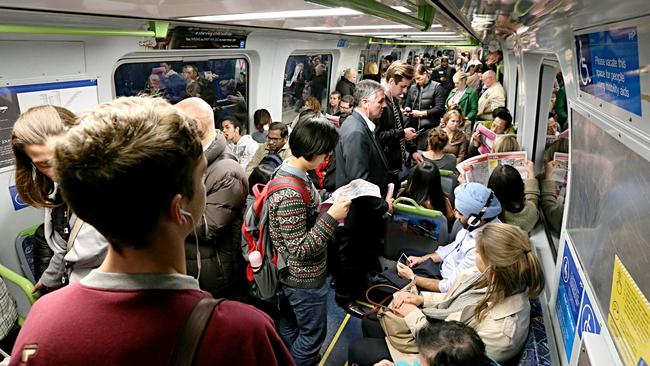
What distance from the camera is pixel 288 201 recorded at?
7.77ft

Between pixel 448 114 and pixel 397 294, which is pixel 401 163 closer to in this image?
pixel 448 114

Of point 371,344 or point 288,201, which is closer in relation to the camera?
point 288,201

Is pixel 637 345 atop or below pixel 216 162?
below

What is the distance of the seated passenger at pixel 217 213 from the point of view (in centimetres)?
264

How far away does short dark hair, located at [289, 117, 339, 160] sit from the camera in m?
2.40

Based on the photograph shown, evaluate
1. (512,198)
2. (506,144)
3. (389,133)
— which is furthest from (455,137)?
(512,198)

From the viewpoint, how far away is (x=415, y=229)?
359cm

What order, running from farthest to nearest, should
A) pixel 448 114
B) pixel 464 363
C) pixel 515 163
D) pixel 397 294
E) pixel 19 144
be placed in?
1. pixel 448 114
2. pixel 515 163
3. pixel 397 294
4. pixel 19 144
5. pixel 464 363

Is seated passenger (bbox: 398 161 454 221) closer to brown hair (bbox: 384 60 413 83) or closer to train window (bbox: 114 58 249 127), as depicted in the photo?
brown hair (bbox: 384 60 413 83)

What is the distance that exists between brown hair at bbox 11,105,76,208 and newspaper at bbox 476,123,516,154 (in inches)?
176

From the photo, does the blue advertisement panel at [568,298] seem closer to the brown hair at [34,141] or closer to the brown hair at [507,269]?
the brown hair at [507,269]

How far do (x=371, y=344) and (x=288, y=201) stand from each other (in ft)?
3.97

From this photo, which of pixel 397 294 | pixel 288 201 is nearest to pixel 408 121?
pixel 397 294

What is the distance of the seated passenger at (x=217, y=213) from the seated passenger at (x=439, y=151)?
8.99 feet
